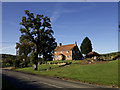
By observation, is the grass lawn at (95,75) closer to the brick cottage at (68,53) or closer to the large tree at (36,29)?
the large tree at (36,29)

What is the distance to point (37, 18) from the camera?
34781 mm

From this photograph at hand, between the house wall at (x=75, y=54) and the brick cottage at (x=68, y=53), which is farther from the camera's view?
the house wall at (x=75, y=54)

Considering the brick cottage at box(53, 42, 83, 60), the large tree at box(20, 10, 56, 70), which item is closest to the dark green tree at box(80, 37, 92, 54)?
the brick cottage at box(53, 42, 83, 60)

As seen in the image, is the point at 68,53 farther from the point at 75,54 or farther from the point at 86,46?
the point at 86,46

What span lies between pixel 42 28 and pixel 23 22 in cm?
535

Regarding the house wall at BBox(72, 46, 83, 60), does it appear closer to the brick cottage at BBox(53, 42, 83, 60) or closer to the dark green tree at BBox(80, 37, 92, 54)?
the brick cottage at BBox(53, 42, 83, 60)

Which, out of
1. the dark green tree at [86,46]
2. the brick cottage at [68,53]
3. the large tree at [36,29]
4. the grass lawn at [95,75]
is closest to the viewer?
the grass lawn at [95,75]

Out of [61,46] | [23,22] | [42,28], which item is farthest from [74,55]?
[23,22]

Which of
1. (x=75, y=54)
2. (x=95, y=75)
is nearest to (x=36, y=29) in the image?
(x=95, y=75)

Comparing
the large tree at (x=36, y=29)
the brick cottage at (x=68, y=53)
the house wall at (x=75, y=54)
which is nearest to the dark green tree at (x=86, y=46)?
the brick cottage at (x=68, y=53)

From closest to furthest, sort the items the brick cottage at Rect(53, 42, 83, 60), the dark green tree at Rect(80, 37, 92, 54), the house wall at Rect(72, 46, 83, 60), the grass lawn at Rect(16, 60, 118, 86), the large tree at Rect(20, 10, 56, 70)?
the grass lawn at Rect(16, 60, 118, 86) < the large tree at Rect(20, 10, 56, 70) < the brick cottage at Rect(53, 42, 83, 60) < the house wall at Rect(72, 46, 83, 60) < the dark green tree at Rect(80, 37, 92, 54)

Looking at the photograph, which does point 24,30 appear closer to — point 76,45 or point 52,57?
point 76,45

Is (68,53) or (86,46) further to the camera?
(86,46)

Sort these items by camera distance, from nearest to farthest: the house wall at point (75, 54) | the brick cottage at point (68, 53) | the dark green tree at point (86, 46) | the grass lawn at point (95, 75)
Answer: the grass lawn at point (95, 75) → the brick cottage at point (68, 53) → the house wall at point (75, 54) → the dark green tree at point (86, 46)
